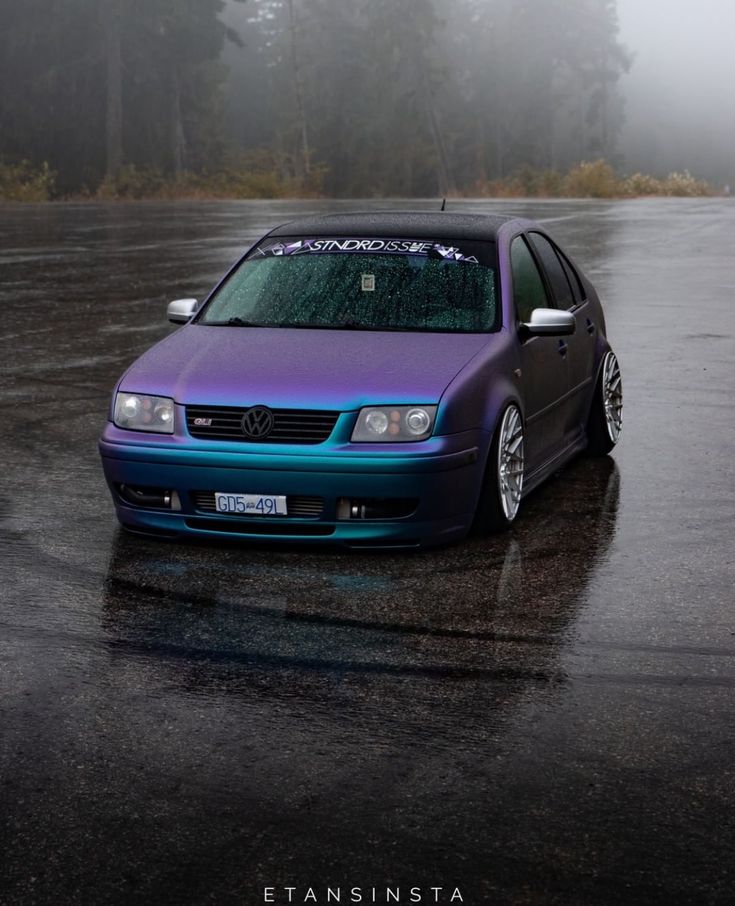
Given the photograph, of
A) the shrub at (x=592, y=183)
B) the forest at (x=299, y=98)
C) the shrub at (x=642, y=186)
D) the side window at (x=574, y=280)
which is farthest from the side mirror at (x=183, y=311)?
the shrub at (x=642, y=186)

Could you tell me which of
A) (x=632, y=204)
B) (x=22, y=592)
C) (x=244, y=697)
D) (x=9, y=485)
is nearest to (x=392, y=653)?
(x=244, y=697)

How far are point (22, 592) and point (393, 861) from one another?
3052 millimetres

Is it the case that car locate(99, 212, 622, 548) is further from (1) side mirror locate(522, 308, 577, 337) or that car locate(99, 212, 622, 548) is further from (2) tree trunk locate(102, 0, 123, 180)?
(2) tree trunk locate(102, 0, 123, 180)

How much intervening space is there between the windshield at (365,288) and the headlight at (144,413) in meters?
1.03

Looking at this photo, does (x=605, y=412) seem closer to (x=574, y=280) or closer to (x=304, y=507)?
(x=574, y=280)

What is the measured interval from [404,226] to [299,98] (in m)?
86.4

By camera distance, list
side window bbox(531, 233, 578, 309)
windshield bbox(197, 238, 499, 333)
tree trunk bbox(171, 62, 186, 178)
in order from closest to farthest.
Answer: windshield bbox(197, 238, 499, 333) < side window bbox(531, 233, 578, 309) < tree trunk bbox(171, 62, 186, 178)

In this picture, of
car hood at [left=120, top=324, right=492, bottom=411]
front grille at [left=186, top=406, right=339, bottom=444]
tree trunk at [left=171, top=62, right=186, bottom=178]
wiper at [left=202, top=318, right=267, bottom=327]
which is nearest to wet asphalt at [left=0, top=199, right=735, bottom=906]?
front grille at [left=186, top=406, right=339, bottom=444]

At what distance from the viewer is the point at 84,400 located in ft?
38.9

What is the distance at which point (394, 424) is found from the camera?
23.1 ft

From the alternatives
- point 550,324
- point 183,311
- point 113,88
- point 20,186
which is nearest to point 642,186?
point 113,88

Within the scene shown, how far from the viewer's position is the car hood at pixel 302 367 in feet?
23.4

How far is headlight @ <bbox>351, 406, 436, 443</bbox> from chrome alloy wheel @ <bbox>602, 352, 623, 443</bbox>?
2900mm

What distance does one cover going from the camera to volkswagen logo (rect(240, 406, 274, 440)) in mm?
7051
